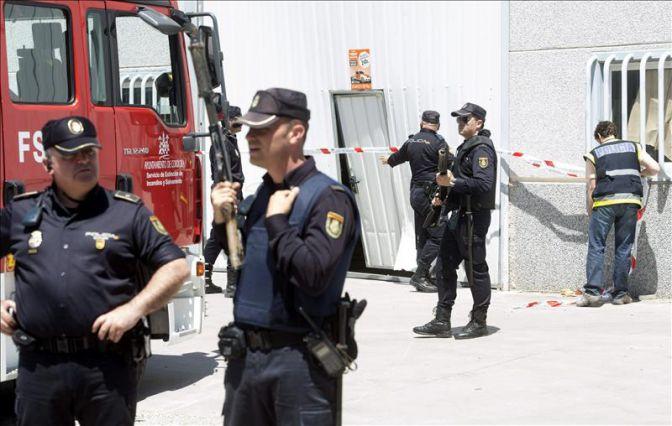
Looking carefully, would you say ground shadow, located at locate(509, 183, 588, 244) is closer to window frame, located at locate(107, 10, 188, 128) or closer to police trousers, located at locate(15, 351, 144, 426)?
window frame, located at locate(107, 10, 188, 128)

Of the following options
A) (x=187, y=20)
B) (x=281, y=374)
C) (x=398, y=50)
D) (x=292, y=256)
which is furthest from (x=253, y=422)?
(x=398, y=50)

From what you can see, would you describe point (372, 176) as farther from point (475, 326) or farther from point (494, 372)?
point (494, 372)

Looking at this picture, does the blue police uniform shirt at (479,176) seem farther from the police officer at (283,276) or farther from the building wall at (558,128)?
the police officer at (283,276)

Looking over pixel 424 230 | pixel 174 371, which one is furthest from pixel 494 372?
Result: pixel 424 230

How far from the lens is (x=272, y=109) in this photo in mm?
4098

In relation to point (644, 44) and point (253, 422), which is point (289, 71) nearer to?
point (644, 44)

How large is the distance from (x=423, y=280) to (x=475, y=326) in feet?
9.20

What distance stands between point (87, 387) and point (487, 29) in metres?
8.44

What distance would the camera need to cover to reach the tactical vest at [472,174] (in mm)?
9164

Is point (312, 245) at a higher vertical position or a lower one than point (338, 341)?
higher

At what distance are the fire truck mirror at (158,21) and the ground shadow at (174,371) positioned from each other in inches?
94.2

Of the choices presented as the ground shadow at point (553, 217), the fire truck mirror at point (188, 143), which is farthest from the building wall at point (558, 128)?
the fire truck mirror at point (188, 143)

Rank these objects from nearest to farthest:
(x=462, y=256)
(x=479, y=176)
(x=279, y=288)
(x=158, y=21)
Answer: (x=279, y=288) < (x=158, y=21) < (x=479, y=176) < (x=462, y=256)

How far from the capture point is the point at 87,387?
4320 millimetres
